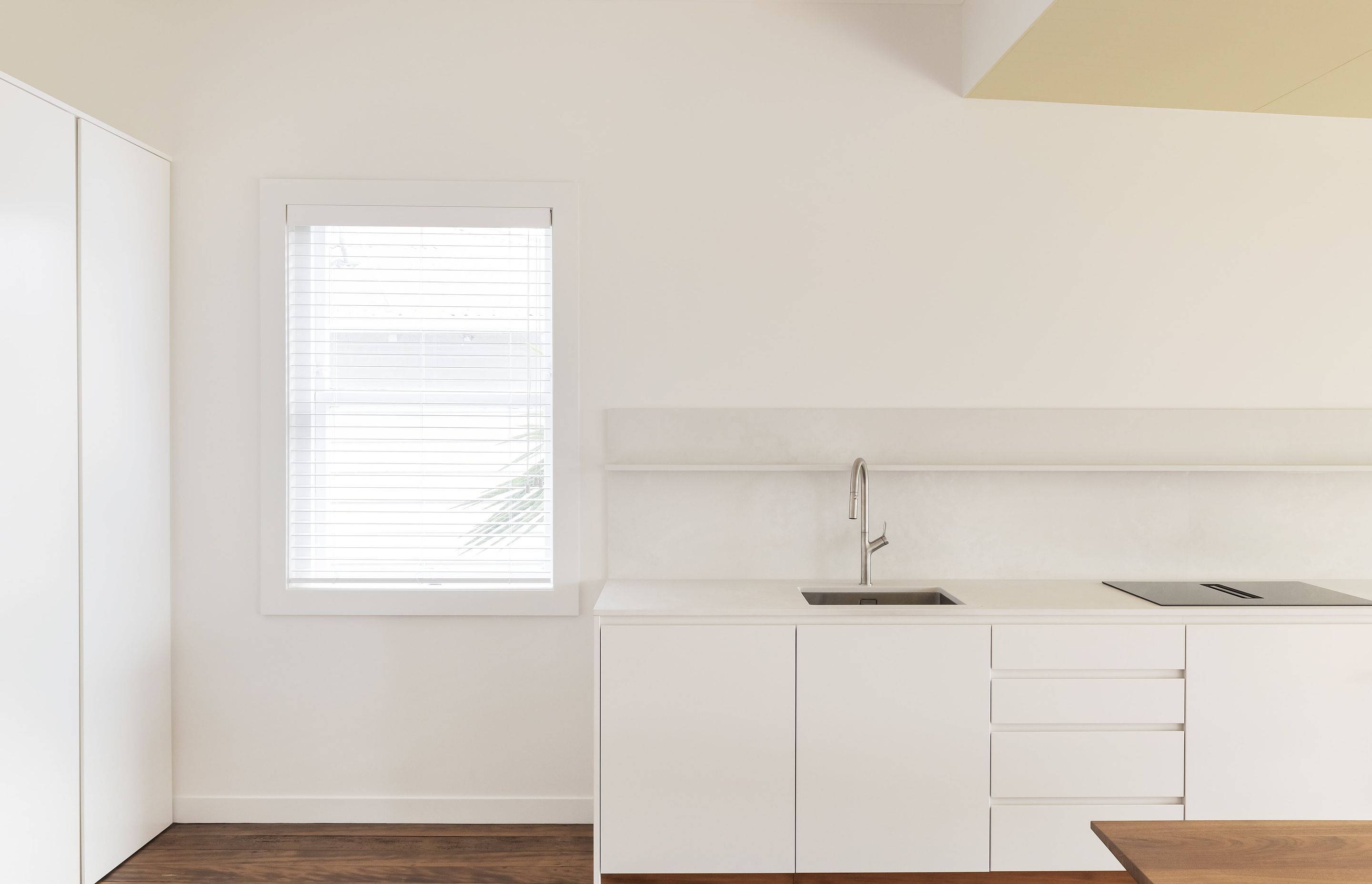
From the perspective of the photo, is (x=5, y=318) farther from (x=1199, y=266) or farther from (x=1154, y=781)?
(x=1199, y=266)

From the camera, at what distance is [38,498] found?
2061mm

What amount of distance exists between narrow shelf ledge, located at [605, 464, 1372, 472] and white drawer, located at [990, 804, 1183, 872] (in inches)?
39.6

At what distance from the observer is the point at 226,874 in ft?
7.69

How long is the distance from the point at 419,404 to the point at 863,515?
4.92 feet

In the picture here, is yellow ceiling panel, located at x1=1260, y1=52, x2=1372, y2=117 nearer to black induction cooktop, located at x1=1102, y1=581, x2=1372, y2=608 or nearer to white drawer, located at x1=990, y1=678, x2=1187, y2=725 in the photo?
black induction cooktop, located at x1=1102, y1=581, x2=1372, y2=608

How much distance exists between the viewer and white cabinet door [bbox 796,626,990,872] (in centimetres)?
222

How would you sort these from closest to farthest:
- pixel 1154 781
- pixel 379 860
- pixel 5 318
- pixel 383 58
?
pixel 5 318, pixel 1154 781, pixel 379 860, pixel 383 58

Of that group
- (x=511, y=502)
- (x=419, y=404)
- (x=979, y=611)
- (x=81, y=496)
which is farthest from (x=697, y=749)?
(x=81, y=496)

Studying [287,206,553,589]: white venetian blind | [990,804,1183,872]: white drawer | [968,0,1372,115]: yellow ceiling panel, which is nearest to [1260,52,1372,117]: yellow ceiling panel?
[968,0,1372,115]: yellow ceiling panel

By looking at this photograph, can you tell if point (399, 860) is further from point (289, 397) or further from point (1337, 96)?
point (1337, 96)

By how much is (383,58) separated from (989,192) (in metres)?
2.06

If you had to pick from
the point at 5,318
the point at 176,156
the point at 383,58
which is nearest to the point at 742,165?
the point at 383,58

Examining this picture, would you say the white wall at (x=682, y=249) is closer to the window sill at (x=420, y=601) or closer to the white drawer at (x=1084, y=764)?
the window sill at (x=420, y=601)

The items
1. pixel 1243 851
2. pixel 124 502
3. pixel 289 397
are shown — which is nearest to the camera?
pixel 1243 851
